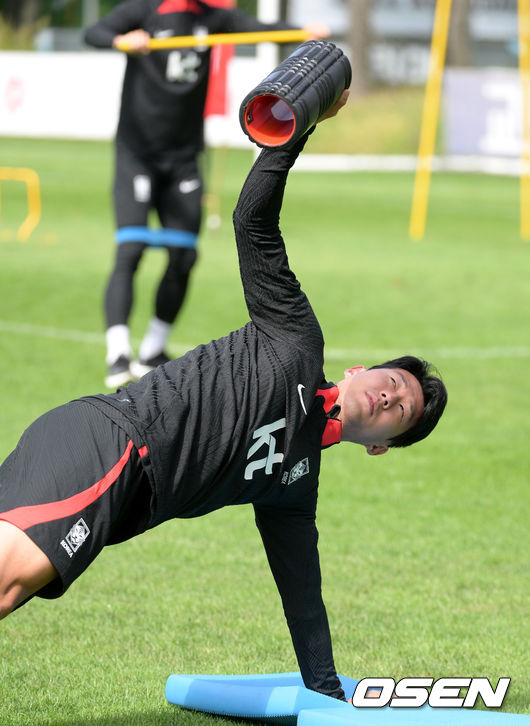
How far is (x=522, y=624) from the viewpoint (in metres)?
4.23

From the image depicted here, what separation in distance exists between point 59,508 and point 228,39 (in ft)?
16.7

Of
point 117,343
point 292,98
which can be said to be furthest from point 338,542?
point 117,343

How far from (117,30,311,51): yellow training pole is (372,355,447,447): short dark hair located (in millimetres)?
4014

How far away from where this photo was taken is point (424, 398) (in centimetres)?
343

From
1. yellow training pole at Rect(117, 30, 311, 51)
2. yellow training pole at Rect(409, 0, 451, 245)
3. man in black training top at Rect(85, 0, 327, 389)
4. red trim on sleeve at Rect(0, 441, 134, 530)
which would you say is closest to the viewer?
red trim on sleeve at Rect(0, 441, 134, 530)

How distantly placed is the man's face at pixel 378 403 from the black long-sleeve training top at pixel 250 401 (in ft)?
0.19

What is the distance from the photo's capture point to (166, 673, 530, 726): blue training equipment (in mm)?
3293

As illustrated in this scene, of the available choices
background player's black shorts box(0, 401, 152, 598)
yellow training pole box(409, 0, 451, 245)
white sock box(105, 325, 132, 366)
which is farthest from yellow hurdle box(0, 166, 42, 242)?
background player's black shorts box(0, 401, 152, 598)

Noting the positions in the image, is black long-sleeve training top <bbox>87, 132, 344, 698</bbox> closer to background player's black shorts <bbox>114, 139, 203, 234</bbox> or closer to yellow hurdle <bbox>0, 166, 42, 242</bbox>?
background player's black shorts <bbox>114, 139, 203, 234</bbox>

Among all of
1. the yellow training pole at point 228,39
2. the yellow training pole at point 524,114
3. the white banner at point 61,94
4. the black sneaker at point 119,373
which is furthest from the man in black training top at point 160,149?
the white banner at point 61,94

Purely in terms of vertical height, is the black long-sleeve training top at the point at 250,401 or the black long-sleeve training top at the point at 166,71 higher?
the black long-sleeve training top at the point at 250,401

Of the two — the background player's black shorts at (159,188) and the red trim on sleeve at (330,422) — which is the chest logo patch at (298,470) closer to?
the red trim on sleeve at (330,422)

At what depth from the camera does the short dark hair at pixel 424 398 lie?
342 centimetres

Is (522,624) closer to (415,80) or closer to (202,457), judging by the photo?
(202,457)
